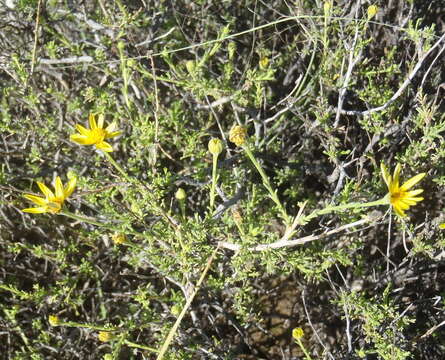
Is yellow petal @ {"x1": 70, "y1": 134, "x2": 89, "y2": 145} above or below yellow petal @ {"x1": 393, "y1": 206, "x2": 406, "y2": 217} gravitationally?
above

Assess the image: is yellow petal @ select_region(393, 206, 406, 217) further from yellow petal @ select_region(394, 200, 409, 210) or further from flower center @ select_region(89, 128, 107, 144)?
flower center @ select_region(89, 128, 107, 144)

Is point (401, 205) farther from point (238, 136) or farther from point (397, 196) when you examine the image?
point (238, 136)

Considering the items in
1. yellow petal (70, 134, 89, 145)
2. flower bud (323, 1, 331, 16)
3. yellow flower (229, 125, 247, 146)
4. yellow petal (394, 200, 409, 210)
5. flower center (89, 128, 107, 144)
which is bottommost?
yellow petal (394, 200, 409, 210)

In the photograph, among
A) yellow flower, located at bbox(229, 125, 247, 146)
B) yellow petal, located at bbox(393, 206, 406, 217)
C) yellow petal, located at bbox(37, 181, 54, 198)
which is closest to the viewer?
yellow petal, located at bbox(393, 206, 406, 217)

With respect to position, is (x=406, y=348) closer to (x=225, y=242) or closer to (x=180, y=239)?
(x=225, y=242)

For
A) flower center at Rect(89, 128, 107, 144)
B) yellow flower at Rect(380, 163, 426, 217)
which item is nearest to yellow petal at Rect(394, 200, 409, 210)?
yellow flower at Rect(380, 163, 426, 217)

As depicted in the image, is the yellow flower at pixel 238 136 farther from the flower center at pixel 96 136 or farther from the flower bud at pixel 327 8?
the flower bud at pixel 327 8

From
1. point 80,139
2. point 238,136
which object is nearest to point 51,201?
point 80,139

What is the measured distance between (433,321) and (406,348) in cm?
15

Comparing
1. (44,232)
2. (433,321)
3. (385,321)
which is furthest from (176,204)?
(433,321)

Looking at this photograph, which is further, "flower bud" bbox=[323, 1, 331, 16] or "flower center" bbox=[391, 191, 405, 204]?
"flower bud" bbox=[323, 1, 331, 16]

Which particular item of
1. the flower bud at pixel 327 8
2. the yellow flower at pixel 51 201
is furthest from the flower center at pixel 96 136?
the flower bud at pixel 327 8

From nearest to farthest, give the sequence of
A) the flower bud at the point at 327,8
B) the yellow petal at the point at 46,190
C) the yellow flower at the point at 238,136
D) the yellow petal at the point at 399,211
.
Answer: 1. the yellow petal at the point at 399,211
2. the yellow flower at the point at 238,136
3. the yellow petal at the point at 46,190
4. the flower bud at the point at 327,8

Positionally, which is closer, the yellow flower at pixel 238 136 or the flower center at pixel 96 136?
the yellow flower at pixel 238 136
